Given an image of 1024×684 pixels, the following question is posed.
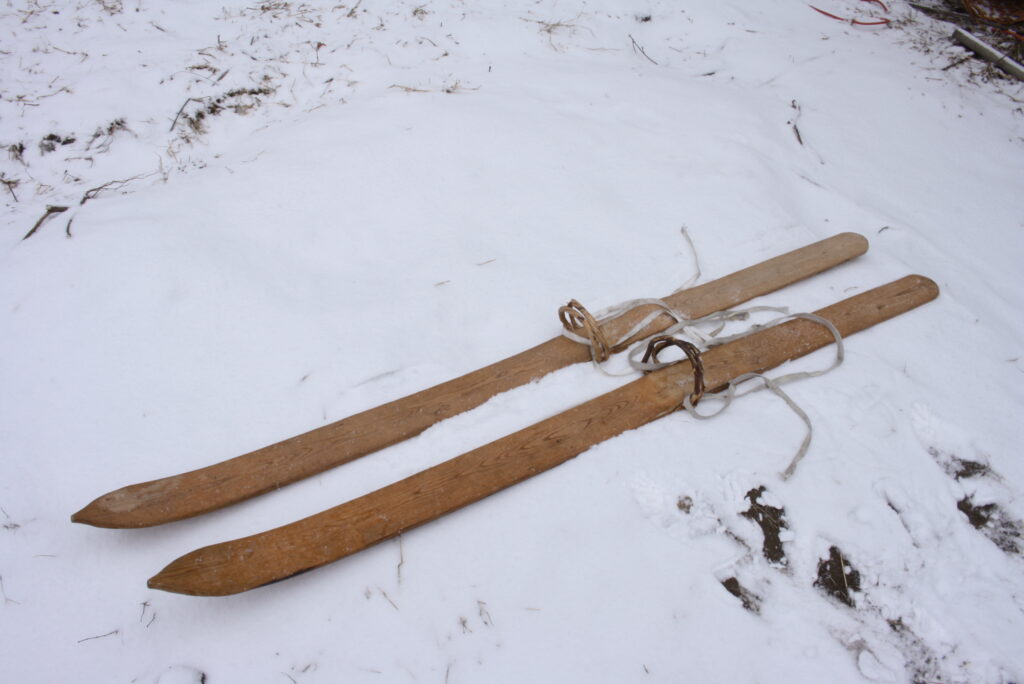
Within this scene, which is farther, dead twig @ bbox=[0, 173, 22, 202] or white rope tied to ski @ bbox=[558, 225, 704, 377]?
dead twig @ bbox=[0, 173, 22, 202]

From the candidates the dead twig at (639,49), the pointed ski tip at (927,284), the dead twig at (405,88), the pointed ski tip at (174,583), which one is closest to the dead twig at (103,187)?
the dead twig at (405,88)

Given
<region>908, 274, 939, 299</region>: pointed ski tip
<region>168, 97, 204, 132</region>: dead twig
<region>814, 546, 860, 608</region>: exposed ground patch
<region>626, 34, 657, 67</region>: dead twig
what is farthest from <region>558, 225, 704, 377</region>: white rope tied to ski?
<region>168, 97, 204, 132</region>: dead twig

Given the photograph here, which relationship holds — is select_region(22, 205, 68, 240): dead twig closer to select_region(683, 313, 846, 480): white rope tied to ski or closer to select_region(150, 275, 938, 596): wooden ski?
select_region(150, 275, 938, 596): wooden ski

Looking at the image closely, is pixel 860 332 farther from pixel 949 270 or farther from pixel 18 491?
pixel 18 491

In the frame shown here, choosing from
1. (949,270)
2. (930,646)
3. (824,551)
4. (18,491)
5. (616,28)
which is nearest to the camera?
(930,646)

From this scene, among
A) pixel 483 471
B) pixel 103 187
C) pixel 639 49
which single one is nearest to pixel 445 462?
pixel 483 471

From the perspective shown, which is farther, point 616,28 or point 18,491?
point 616,28

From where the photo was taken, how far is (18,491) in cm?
183

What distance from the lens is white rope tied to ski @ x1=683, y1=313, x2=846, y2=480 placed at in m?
1.90

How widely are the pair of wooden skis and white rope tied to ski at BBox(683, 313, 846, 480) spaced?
3 cm

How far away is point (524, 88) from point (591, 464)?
239 cm

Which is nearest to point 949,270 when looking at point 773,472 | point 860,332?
point 860,332

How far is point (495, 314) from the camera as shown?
7.71 ft

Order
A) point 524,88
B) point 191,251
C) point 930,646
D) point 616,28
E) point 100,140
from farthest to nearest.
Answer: point 616,28 < point 524,88 < point 100,140 < point 191,251 < point 930,646
